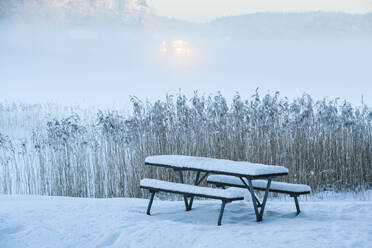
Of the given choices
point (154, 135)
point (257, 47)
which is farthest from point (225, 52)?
point (154, 135)

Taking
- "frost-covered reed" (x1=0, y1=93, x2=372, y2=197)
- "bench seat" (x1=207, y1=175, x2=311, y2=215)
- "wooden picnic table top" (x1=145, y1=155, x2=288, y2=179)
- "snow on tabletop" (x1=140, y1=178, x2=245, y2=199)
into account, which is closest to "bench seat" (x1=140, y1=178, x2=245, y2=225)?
"snow on tabletop" (x1=140, y1=178, x2=245, y2=199)

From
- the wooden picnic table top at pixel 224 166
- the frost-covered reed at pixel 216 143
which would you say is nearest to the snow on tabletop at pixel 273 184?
the wooden picnic table top at pixel 224 166

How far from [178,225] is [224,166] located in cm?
52

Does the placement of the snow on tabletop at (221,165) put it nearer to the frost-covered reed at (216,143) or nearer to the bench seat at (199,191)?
the bench seat at (199,191)

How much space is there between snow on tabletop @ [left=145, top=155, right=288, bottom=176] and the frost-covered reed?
1.50 m

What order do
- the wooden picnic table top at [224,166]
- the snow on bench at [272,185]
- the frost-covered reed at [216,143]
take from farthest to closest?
the frost-covered reed at [216,143], the snow on bench at [272,185], the wooden picnic table top at [224,166]

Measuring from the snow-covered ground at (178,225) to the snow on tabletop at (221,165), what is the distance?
0.37m

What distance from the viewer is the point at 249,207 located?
4195 mm

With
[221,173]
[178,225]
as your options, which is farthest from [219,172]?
[178,225]

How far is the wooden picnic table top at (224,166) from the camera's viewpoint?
3469 mm

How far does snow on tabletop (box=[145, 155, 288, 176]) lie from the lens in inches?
137

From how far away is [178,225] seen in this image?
3537 millimetres

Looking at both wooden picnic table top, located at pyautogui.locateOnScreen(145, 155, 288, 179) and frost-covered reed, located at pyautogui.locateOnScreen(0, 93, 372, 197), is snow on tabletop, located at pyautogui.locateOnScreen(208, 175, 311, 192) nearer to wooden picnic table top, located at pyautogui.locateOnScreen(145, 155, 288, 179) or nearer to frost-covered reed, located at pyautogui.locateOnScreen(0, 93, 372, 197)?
wooden picnic table top, located at pyautogui.locateOnScreen(145, 155, 288, 179)

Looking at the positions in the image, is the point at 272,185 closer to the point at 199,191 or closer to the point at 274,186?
the point at 274,186
